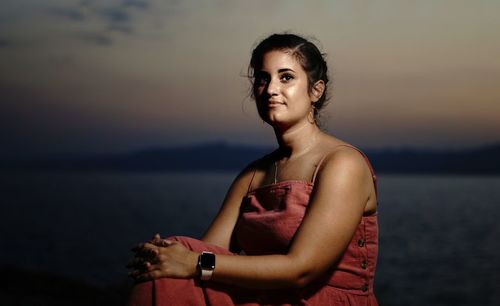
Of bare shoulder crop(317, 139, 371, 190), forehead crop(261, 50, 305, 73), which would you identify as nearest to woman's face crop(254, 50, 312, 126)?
forehead crop(261, 50, 305, 73)

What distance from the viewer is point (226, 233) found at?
11.3ft

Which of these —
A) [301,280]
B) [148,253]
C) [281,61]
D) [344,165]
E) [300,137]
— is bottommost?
[301,280]

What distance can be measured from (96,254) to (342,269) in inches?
1306

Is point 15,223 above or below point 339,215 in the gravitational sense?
below

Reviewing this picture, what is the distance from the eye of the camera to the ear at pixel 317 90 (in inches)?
127

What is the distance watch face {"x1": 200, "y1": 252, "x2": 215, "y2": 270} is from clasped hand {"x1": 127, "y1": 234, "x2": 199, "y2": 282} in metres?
0.03

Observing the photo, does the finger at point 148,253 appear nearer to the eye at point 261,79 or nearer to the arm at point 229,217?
the arm at point 229,217

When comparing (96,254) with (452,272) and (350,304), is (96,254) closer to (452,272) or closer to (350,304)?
(452,272)

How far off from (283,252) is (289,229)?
116mm

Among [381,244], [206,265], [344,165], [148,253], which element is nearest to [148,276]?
[148,253]

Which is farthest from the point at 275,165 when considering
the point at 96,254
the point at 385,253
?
the point at 385,253

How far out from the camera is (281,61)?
3.13 meters

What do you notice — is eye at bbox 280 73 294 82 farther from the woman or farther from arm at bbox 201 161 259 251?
arm at bbox 201 161 259 251

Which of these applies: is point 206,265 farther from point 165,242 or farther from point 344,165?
point 344,165
